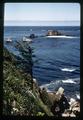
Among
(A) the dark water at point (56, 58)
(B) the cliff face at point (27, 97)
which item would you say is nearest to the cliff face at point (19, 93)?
(B) the cliff face at point (27, 97)

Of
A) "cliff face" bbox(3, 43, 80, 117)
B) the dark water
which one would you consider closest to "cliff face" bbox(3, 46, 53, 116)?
"cliff face" bbox(3, 43, 80, 117)

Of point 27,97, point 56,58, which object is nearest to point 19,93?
point 27,97

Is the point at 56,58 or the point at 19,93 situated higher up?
the point at 56,58

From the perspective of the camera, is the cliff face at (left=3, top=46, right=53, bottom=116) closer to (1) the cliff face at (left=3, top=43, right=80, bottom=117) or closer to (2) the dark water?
(1) the cliff face at (left=3, top=43, right=80, bottom=117)

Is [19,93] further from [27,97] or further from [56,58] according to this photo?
[56,58]

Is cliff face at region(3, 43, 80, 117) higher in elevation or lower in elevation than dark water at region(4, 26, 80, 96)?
lower

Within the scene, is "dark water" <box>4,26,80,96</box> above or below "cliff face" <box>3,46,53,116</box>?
above

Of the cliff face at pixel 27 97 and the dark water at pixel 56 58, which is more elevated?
the dark water at pixel 56 58

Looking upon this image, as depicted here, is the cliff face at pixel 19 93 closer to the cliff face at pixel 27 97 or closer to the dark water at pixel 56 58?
the cliff face at pixel 27 97

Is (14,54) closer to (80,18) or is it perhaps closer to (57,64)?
(57,64)
